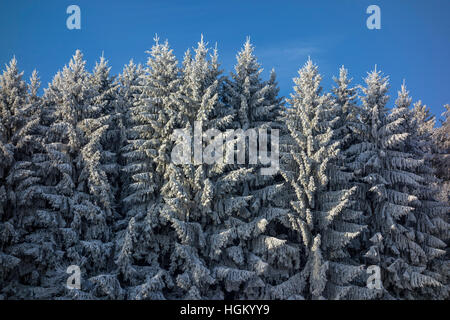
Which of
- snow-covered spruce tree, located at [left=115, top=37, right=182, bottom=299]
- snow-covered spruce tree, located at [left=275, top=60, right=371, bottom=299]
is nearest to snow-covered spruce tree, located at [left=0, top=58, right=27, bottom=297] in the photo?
snow-covered spruce tree, located at [left=115, top=37, right=182, bottom=299]

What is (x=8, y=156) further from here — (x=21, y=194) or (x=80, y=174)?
(x=80, y=174)

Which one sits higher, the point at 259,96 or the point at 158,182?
the point at 259,96

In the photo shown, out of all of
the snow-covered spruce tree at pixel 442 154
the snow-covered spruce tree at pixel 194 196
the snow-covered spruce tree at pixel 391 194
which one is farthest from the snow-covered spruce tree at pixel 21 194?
the snow-covered spruce tree at pixel 442 154

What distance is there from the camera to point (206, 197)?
19.5m

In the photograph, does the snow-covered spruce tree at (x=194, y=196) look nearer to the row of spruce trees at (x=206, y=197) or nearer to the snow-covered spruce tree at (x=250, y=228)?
the row of spruce trees at (x=206, y=197)

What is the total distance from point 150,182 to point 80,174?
11.9 ft

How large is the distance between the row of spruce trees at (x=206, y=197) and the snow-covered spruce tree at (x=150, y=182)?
0.09 meters

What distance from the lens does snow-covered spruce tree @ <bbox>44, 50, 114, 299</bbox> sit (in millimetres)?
18719

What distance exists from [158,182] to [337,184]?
9927 mm

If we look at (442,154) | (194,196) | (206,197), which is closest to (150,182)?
(194,196)

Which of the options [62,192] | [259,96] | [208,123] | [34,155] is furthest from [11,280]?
[259,96]

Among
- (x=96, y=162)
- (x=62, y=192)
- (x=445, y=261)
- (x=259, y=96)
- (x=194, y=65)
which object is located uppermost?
(x=194, y=65)

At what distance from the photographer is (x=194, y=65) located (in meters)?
22.6
